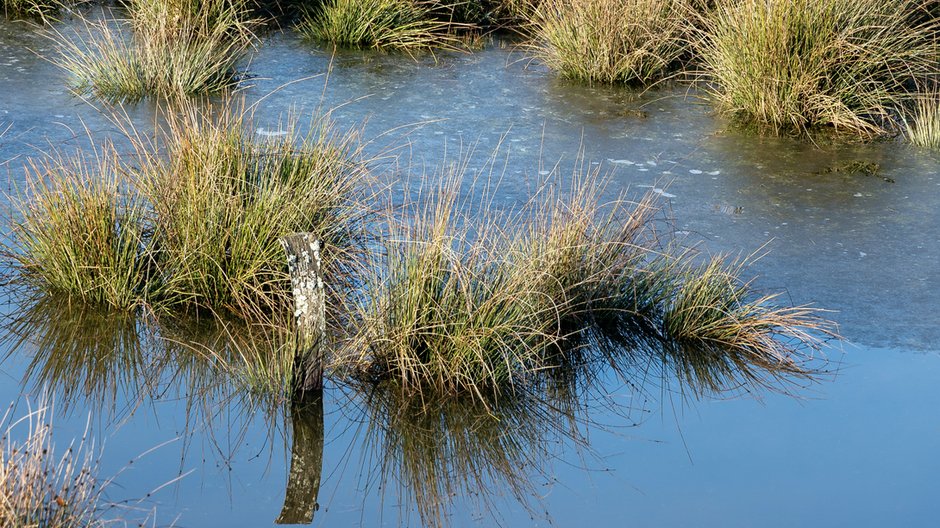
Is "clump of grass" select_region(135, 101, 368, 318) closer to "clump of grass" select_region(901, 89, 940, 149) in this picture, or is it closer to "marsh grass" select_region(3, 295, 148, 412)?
"marsh grass" select_region(3, 295, 148, 412)

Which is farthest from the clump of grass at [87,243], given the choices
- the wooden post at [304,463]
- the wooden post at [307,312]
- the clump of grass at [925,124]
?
the clump of grass at [925,124]

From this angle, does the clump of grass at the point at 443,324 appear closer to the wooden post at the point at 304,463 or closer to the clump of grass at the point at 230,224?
the wooden post at the point at 304,463

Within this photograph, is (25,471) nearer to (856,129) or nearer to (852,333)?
(852,333)

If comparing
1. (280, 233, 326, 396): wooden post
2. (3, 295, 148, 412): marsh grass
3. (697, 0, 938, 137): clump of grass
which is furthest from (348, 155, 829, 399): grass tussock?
(697, 0, 938, 137): clump of grass

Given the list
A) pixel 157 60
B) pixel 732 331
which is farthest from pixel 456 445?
pixel 157 60

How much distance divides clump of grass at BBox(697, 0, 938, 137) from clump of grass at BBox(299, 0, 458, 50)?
8.85ft

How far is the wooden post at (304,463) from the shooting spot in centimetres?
360

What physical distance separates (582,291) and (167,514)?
6.79 ft

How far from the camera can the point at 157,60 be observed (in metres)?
7.66

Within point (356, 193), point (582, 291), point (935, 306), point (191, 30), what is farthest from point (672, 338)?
point (191, 30)

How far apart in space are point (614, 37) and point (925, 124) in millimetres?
2330

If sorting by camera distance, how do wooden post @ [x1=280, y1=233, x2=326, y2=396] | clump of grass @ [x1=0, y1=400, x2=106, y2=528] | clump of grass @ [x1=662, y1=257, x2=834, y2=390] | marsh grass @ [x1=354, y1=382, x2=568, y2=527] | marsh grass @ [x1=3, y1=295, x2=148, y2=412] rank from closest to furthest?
clump of grass @ [x1=0, y1=400, x2=106, y2=528], marsh grass @ [x1=354, y1=382, x2=568, y2=527], wooden post @ [x1=280, y1=233, x2=326, y2=396], marsh grass @ [x1=3, y1=295, x2=148, y2=412], clump of grass @ [x1=662, y1=257, x2=834, y2=390]

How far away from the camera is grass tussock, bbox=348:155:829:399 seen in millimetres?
4363

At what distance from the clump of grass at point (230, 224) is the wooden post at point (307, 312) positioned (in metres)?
0.50
